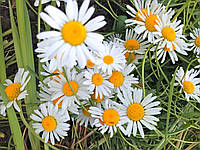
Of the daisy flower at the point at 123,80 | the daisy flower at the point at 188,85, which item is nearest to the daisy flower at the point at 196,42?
the daisy flower at the point at 188,85

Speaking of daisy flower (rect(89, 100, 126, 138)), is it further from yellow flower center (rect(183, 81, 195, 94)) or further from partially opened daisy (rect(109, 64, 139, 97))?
yellow flower center (rect(183, 81, 195, 94))

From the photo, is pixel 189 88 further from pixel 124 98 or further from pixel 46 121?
pixel 46 121

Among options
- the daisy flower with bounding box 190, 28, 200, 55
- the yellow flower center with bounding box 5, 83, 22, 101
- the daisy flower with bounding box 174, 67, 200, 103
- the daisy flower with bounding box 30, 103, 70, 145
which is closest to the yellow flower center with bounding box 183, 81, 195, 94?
the daisy flower with bounding box 174, 67, 200, 103

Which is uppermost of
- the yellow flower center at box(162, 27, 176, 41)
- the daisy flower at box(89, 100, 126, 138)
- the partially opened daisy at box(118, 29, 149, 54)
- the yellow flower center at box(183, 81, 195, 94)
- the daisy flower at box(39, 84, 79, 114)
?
the yellow flower center at box(162, 27, 176, 41)

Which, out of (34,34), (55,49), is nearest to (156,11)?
(55,49)

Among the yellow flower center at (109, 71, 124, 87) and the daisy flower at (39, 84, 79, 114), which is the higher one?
the yellow flower center at (109, 71, 124, 87)

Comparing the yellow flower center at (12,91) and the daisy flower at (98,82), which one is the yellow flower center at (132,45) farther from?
the yellow flower center at (12,91)

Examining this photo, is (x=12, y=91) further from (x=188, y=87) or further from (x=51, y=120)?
(x=188, y=87)
